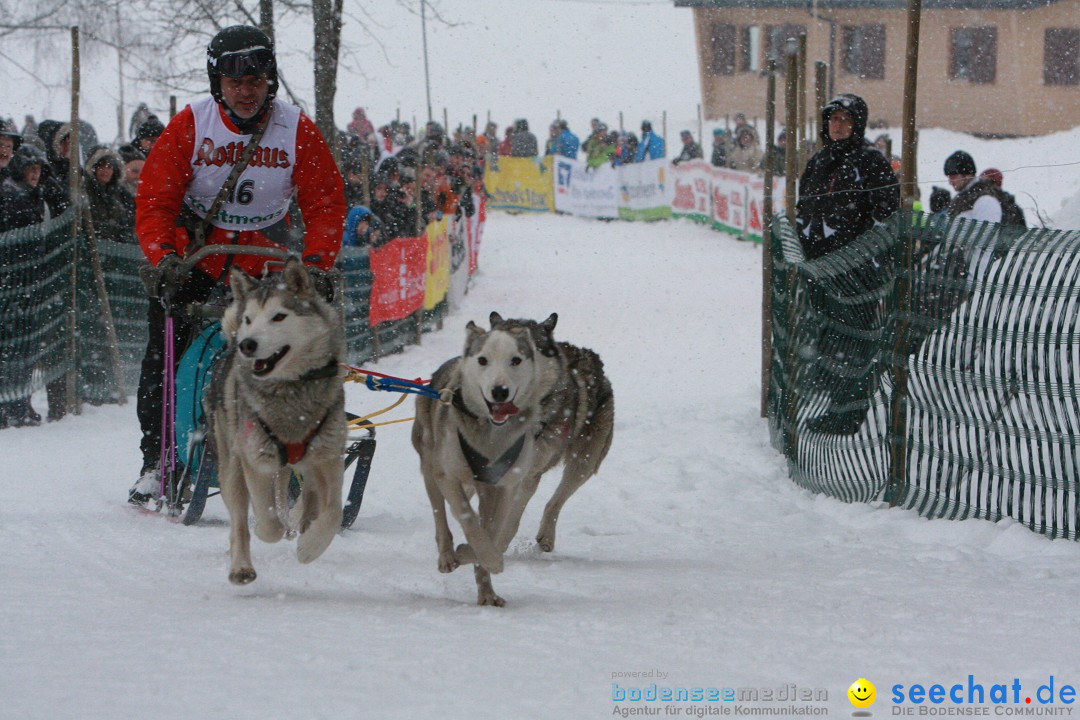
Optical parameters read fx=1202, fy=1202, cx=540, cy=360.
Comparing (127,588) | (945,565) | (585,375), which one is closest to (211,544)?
(127,588)

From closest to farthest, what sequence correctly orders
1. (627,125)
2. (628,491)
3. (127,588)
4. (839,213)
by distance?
(127,588) → (628,491) → (839,213) → (627,125)

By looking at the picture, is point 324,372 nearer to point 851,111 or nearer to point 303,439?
point 303,439

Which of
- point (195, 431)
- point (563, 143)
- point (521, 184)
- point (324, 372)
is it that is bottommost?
point (195, 431)

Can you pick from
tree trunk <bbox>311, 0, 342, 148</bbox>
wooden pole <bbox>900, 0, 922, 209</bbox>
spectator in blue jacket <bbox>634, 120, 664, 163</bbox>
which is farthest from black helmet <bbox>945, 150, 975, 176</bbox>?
spectator in blue jacket <bbox>634, 120, 664, 163</bbox>

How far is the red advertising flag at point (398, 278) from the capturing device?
11.6 m

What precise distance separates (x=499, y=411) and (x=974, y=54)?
1403 inches

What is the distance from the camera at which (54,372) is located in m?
8.40

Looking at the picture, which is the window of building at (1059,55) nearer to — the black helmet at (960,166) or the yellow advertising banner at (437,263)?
the yellow advertising banner at (437,263)

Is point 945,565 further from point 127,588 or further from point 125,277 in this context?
point 125,277

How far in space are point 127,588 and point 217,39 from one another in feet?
6.98

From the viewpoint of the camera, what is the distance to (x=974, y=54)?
3597cm

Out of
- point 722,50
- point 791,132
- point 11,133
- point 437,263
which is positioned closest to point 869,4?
point 722,50

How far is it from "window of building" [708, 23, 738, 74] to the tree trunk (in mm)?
28582

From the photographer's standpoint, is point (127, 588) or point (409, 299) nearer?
point (127, 588)
